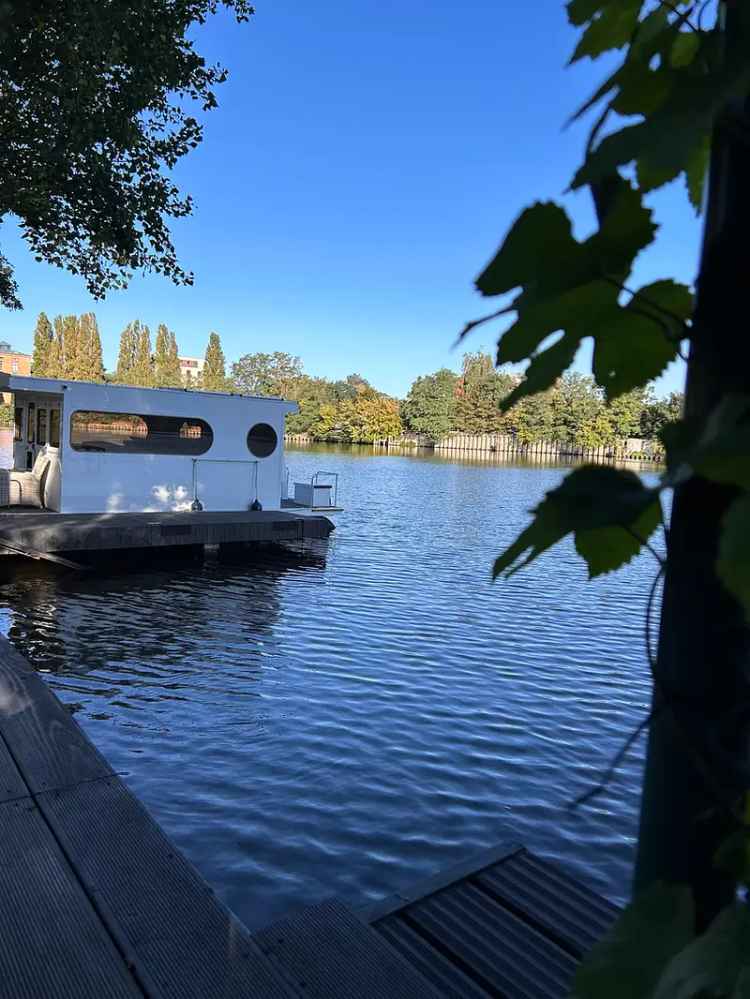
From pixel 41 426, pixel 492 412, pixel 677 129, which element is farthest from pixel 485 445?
pixel 677 129

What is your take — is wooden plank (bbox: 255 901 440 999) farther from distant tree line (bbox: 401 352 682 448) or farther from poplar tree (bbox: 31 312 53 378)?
poplar tree (bbox: 31 312 53 378)

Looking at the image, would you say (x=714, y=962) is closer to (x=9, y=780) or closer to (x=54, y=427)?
(x=9, y=780)

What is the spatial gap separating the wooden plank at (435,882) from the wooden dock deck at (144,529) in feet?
34.9

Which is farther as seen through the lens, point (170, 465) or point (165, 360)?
point (165, 360)

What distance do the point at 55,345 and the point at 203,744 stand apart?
7738 cm

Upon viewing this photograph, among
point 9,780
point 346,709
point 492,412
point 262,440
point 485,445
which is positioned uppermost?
point 492,412

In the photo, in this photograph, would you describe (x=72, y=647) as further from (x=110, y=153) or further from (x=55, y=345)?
(x=55, y=345)

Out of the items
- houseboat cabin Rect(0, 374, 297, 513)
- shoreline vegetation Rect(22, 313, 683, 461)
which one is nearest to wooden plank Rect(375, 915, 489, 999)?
houseboat cabin Rect(0, 374, 297, 513)

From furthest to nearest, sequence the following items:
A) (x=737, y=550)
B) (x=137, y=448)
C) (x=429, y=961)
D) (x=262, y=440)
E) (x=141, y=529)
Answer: (x=262, y=440) < (x=137, y=448) < (x=141, y=529) < (x=429, y=961) < (x=737, y=550)

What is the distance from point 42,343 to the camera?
252 feet

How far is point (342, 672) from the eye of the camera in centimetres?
905

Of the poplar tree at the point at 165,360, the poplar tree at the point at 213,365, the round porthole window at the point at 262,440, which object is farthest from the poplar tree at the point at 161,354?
the round porthole window at the point at 262,440

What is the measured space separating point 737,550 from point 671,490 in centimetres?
7

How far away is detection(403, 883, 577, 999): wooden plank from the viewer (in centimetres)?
276
